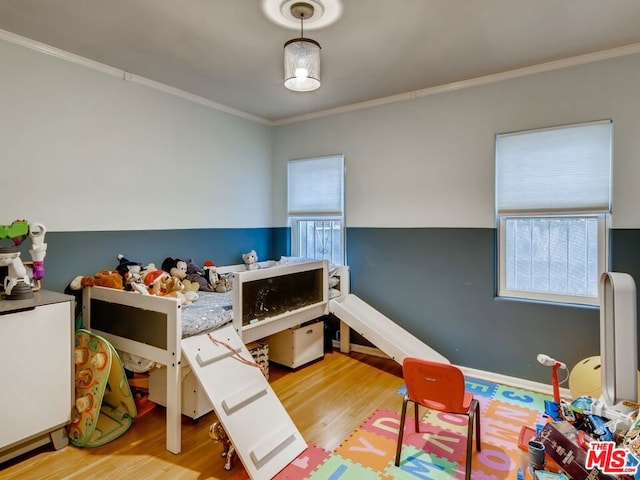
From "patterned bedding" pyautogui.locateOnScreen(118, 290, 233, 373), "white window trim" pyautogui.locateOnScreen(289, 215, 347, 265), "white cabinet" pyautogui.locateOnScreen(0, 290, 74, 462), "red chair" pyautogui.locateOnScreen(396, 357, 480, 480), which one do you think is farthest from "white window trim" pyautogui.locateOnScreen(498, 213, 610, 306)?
"white cabinet" pyautogui.locateOnScreen(0, 290, 74, 462)

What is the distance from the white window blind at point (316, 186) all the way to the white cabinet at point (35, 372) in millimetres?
2460

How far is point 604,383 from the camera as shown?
1.32 metres

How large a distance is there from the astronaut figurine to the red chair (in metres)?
2.20

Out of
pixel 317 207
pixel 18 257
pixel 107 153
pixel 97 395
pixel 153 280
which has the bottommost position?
pixel 97 395

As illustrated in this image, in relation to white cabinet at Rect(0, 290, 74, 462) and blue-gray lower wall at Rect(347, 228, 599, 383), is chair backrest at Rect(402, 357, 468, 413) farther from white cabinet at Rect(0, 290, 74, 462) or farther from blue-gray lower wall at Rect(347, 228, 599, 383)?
white cabinet at Rect(0, 290, 74, 462)

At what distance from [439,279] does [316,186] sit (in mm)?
1622

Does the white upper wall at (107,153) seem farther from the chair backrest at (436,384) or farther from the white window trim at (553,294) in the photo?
the white window trim at (553,294)

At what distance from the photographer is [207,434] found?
2365 millimetres

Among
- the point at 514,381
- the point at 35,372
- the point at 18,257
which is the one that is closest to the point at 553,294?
the point at 514,381

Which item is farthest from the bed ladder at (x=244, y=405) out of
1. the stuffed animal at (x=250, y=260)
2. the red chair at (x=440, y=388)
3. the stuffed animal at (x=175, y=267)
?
the stuffed animal at (x=250, y=260)

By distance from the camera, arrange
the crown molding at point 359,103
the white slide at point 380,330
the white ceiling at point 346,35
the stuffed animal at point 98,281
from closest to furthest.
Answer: the white ceiling at point 346,35
the crown molding at point 359,103
the stuffed animal at point 98,281
the white slide at point 380,330

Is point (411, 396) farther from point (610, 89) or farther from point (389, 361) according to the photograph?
point (610, 89)

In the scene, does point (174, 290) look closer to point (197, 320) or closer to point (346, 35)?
point (197, 320)

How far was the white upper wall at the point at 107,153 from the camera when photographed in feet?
8.06
